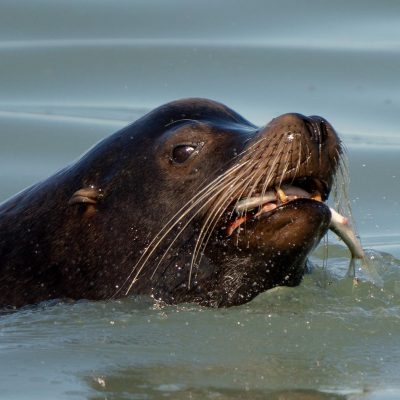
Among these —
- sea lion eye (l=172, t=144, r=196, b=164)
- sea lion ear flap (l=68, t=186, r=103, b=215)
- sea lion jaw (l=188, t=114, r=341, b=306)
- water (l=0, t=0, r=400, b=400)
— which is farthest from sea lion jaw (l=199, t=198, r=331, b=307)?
sea lion ear flap (l=68, t=186, r=103, b=215)

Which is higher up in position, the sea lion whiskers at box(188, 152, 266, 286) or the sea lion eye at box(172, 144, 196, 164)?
the sea lion eye at box(172, 144, 196, 164)

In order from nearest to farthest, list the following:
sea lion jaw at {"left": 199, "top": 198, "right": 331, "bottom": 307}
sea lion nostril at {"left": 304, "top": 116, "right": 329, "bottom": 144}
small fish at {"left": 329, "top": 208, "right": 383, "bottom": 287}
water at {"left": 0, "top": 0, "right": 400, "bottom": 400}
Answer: water at {"left": 0, "top": 0, "right": 400, "bottom": 400}, sea lion jaw at {"left": 199, "top": 198, "right": 331, "bottom": 307}, sea lion nostril at {"left": 304, "top": 116, "right": 329, "bottom": 144}, small fish at {"left": 329, "top": 208, "right": 383, "bottom": 287}

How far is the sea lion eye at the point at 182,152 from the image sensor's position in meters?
7.15

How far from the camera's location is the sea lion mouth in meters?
6.79

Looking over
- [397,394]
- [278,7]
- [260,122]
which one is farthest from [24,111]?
[397,394]

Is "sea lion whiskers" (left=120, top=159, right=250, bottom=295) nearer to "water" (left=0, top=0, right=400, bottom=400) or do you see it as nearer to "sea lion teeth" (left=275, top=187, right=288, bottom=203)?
"water" (left=0, top=0, right=400, bottom=400)

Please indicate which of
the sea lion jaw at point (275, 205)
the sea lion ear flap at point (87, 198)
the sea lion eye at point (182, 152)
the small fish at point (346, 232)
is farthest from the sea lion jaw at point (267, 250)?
the sea lion ear flap at point (87, 198)

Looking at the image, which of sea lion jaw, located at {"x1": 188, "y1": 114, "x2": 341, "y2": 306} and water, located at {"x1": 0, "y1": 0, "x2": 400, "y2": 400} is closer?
water, located at {"x1": 0, "y1": 0, "x2": 400, "y2": 400}

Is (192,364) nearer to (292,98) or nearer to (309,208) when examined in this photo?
(309,208)

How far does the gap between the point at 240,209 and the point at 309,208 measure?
317 millimetres

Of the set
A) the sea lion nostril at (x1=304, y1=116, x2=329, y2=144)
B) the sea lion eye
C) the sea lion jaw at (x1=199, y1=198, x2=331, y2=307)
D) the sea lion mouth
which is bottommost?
the sea lion jaw at (x1=199, y1=198, x2=331, y2=307)

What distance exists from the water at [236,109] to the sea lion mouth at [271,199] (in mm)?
453

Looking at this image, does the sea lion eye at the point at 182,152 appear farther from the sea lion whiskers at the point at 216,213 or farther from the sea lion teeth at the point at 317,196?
the sea lion teeth at the point at 317,196

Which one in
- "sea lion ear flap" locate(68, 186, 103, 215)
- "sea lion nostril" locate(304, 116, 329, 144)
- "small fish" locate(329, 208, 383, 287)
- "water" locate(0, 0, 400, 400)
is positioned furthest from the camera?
"sea lion ear flap" locate(68, 186, 103, 215)
